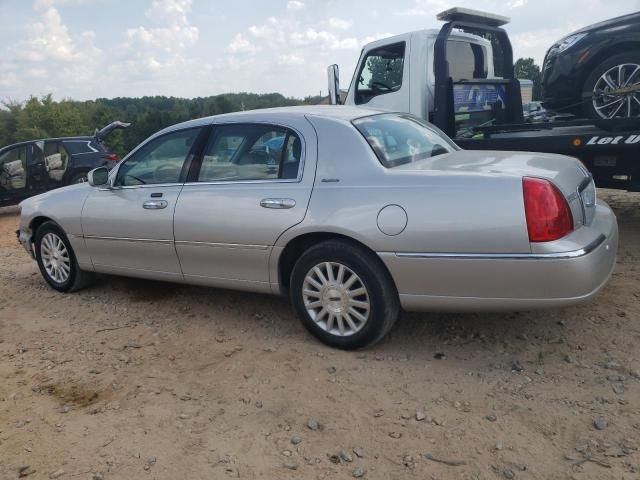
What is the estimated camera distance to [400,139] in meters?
3.93

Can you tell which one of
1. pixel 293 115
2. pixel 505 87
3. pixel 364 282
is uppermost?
pixel 505 87

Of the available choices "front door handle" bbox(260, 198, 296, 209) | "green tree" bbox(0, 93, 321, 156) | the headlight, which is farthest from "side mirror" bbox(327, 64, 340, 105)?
"green tree" bbox(0, 93, 321, 156)

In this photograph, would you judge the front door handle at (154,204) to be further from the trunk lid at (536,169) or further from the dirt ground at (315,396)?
the trunk lid at (536,169)

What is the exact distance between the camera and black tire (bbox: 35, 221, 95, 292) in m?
5.16

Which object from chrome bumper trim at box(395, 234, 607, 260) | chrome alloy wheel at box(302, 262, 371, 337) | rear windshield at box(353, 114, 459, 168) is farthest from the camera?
rear windshield at box(353, 114, 459, 168)

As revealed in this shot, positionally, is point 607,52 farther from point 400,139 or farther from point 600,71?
point 400,139

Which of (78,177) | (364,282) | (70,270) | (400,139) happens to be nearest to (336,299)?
(364,282)

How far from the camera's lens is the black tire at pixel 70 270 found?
16.9 ft

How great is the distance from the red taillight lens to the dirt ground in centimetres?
82

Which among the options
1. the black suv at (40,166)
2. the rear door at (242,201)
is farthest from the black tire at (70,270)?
the black suv at (40,166)

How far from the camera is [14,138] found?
186 ft

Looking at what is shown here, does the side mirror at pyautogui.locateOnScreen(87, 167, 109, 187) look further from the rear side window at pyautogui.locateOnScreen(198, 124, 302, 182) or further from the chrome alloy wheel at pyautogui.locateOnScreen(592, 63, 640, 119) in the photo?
the chrome alloy wheel at pyautogui.locateOnScreen(592, 63, 640, 119)

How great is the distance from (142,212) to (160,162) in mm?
430

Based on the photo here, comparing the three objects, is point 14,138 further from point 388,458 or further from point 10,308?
point 388,458
